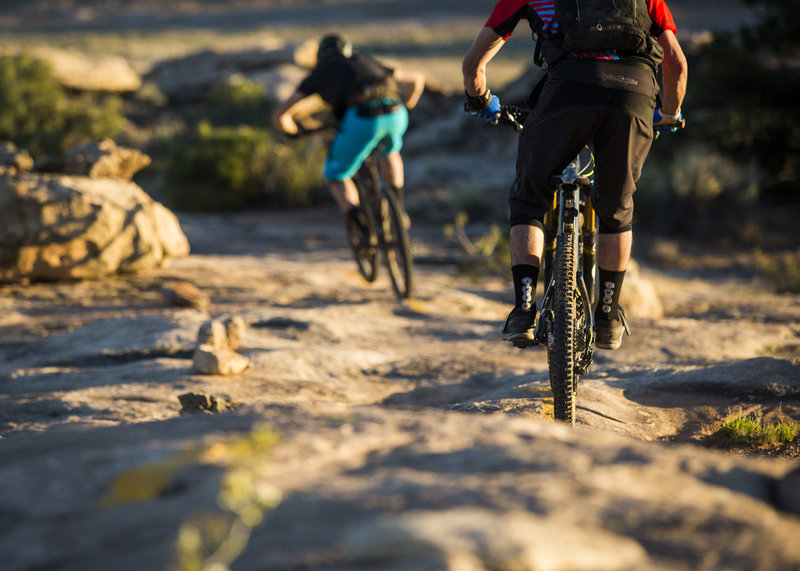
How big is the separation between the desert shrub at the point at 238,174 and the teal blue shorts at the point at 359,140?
652 cm

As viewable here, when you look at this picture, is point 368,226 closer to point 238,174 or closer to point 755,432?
point 755,432

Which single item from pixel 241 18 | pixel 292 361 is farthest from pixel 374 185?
pixel 241 18

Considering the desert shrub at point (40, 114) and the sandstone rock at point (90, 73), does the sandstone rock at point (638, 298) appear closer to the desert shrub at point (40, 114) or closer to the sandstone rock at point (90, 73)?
the desert shrub at point (40, 114)

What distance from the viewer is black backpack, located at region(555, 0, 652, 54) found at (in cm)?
302

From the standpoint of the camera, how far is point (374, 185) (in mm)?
6105

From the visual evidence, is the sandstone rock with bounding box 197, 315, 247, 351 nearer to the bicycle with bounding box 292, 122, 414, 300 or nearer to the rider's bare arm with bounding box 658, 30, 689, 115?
the bicycle with bounding box 292, 122, 414, 300

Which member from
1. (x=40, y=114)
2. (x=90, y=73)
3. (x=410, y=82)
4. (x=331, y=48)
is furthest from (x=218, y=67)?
(x=331, y=48)

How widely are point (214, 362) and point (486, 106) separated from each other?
6.32 ft

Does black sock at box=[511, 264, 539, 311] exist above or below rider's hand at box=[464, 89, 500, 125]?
below

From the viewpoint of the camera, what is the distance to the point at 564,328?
312 cm

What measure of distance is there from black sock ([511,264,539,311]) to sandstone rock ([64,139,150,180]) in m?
4.97

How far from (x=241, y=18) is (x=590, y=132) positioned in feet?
268

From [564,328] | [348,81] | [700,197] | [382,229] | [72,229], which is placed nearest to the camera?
[564,328]

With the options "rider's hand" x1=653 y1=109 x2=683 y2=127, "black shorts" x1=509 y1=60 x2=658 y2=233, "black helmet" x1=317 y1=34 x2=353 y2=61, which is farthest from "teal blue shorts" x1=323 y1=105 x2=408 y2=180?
"black shorts" x1=509 y1=60 x2=658 y2=233
